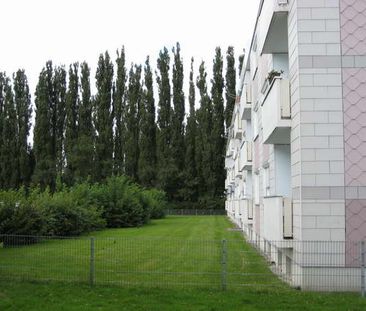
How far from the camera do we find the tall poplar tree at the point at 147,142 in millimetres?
68188

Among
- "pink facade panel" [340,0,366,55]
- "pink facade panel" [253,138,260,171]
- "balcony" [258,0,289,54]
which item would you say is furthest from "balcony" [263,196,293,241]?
"pink facade panel" [253,138,260,171]

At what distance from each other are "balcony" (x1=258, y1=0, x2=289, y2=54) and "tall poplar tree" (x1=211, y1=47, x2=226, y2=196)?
52.5 meters

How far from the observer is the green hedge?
22109 mm

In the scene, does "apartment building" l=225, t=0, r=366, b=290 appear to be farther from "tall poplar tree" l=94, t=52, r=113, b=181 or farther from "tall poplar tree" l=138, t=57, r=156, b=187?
"tall poplar tree" l=94, t=52, r=113, b=181

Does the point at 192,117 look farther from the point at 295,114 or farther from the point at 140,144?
the point at 295,114

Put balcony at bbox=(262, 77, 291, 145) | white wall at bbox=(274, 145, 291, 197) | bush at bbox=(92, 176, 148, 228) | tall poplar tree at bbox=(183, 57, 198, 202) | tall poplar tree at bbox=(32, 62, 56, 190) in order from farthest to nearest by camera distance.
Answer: tall poplar tree at bbox=(183, 57, 198, 202) < tall poplar tree at bbox=(32, 62, 56, 190) < bush at bbox=(92, 176, 148, 228) < white wall at bbox=(274, 145, 291, 197) < balcony at bbox=(262, 77, 291, 145)

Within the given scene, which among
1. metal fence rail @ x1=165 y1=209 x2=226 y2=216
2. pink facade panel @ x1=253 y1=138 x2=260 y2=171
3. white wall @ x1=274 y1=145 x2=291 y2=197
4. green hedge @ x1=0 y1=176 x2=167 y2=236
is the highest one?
pink facade panel @ x1=253 y1=138 x2=260 y2=171

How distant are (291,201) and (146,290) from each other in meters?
3.81

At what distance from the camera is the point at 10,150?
233 ft

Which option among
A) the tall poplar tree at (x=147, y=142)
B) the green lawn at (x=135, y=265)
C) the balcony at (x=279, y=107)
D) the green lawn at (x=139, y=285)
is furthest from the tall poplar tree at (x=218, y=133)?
the balcony at (x=279, y=107)

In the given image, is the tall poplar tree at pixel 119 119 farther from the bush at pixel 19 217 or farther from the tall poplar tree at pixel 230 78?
the bush at pixel 19 217

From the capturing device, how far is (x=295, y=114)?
1208cm

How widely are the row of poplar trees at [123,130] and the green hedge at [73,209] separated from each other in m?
23.1

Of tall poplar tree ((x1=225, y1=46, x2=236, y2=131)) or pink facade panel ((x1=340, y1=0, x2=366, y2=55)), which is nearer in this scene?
pink facade panel ((x1=340, y1=0, x2=366, y2=55))
